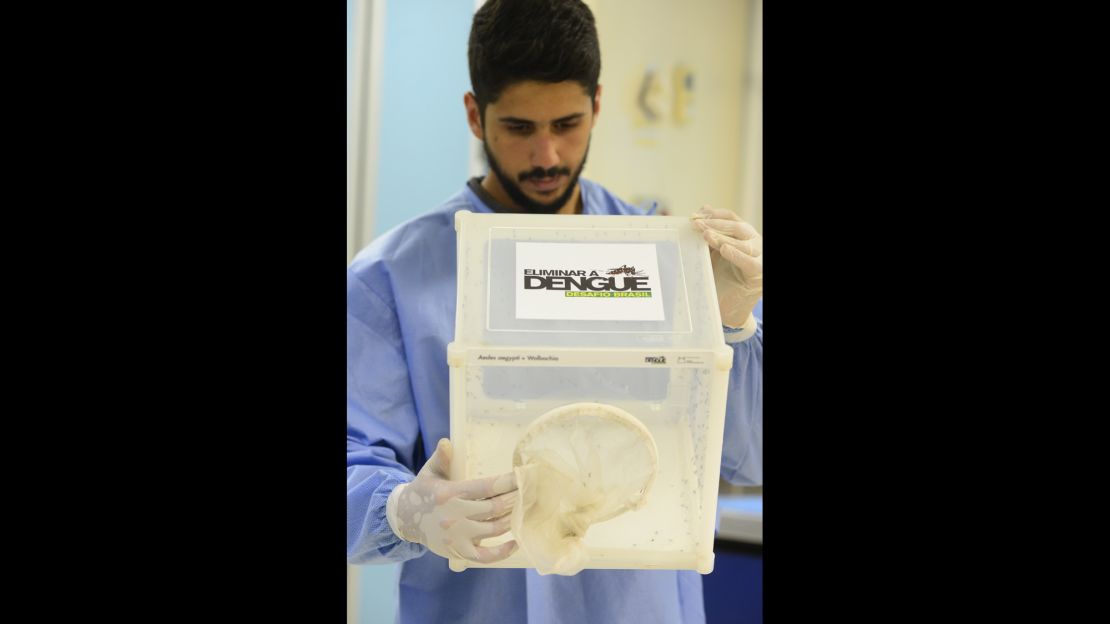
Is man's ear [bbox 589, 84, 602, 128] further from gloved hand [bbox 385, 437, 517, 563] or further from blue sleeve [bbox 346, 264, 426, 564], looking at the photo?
gloved hand [bbox 385, 437, 517, 563]

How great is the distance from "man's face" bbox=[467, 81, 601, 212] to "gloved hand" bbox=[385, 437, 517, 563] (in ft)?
1.75

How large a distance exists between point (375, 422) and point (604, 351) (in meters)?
0.50

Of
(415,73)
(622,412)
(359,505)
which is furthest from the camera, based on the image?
(415,73)

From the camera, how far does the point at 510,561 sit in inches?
61.0

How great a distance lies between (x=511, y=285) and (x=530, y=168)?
312mm

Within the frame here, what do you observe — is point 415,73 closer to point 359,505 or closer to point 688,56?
point 688,56

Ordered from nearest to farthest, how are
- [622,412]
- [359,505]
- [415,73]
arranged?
1. [622,412]
2. [359,505]
3. [415,73]

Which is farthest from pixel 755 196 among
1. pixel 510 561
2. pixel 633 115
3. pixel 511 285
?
pixel 510 561

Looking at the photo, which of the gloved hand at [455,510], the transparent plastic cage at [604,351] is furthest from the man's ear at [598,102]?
the gloved hand at [455,510]

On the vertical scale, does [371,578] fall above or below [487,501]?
below

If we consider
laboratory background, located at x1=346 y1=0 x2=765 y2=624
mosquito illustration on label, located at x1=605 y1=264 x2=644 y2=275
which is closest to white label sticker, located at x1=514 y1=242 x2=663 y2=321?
mosquito illustration on label, located at x1=605 y1=264 x2=644 y2=275

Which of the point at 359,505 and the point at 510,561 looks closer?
the point at 510,561

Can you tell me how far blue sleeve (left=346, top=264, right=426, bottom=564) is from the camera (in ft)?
5.45

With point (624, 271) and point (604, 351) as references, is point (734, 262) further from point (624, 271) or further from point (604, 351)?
point (604, 351)
